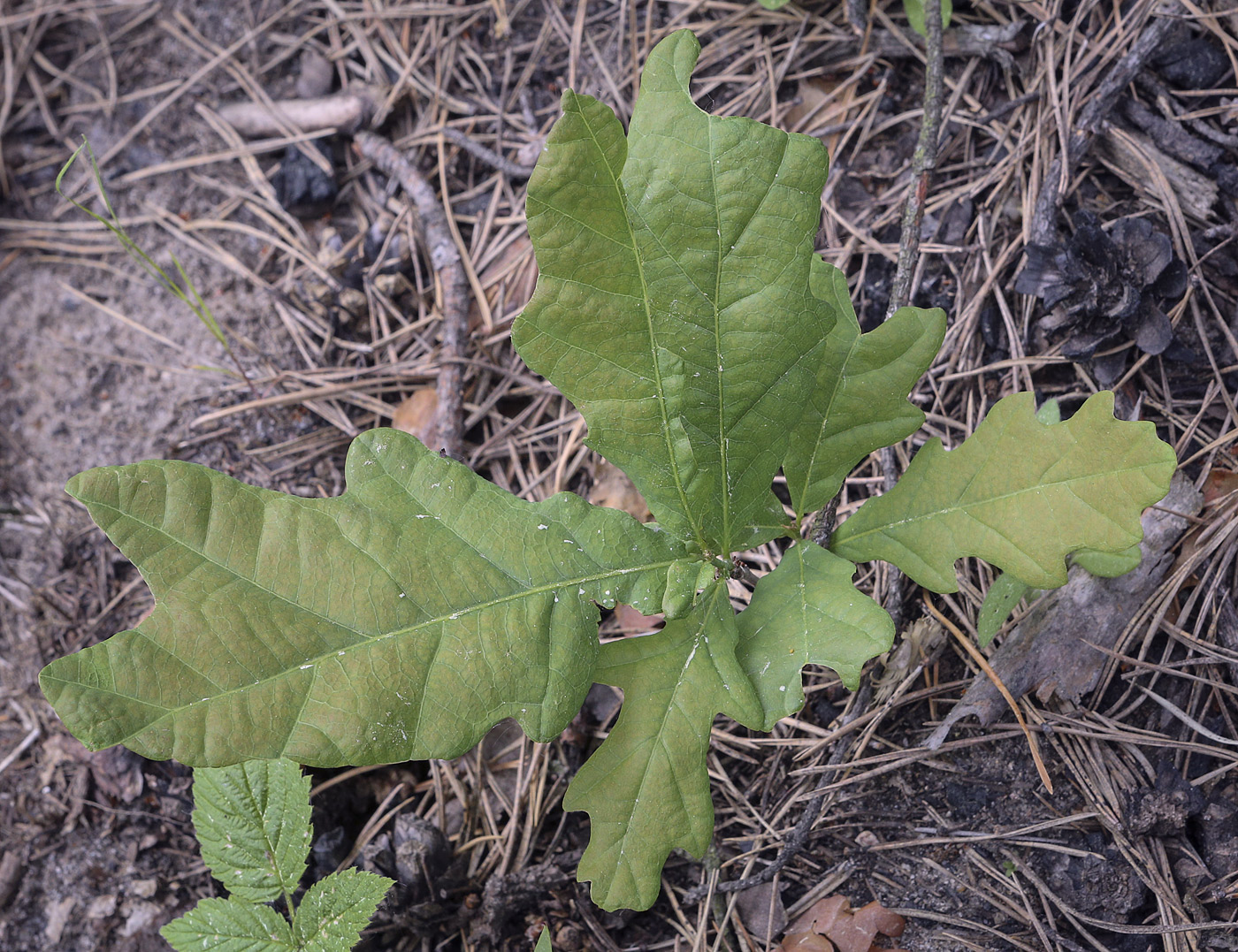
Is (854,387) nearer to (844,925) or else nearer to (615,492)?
(615,492)

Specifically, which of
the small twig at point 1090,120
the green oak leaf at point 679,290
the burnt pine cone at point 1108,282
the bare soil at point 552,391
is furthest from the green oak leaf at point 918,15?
the green oak leaf at point 679,290

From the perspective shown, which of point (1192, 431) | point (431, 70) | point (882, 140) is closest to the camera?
point (1192, 431)

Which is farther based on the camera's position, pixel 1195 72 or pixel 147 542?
pixel 1195 72

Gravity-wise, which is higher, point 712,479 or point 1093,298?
point 1093,298

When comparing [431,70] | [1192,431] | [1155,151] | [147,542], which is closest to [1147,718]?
[1192,431]

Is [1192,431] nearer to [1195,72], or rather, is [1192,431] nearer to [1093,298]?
[1093,298]

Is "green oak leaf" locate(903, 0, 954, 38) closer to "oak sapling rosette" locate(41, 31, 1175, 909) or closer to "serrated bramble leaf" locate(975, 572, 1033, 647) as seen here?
"oak sapling rosette" locate(41, 31, 1175, 909)

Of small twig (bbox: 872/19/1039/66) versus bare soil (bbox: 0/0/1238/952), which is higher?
small twig (bbox: 872/19/1039/66)

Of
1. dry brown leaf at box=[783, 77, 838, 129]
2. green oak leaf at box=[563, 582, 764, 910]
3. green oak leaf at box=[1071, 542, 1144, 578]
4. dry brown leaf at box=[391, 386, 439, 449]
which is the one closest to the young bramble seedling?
green oak leaf at box=[563, 582, 764, 910]
